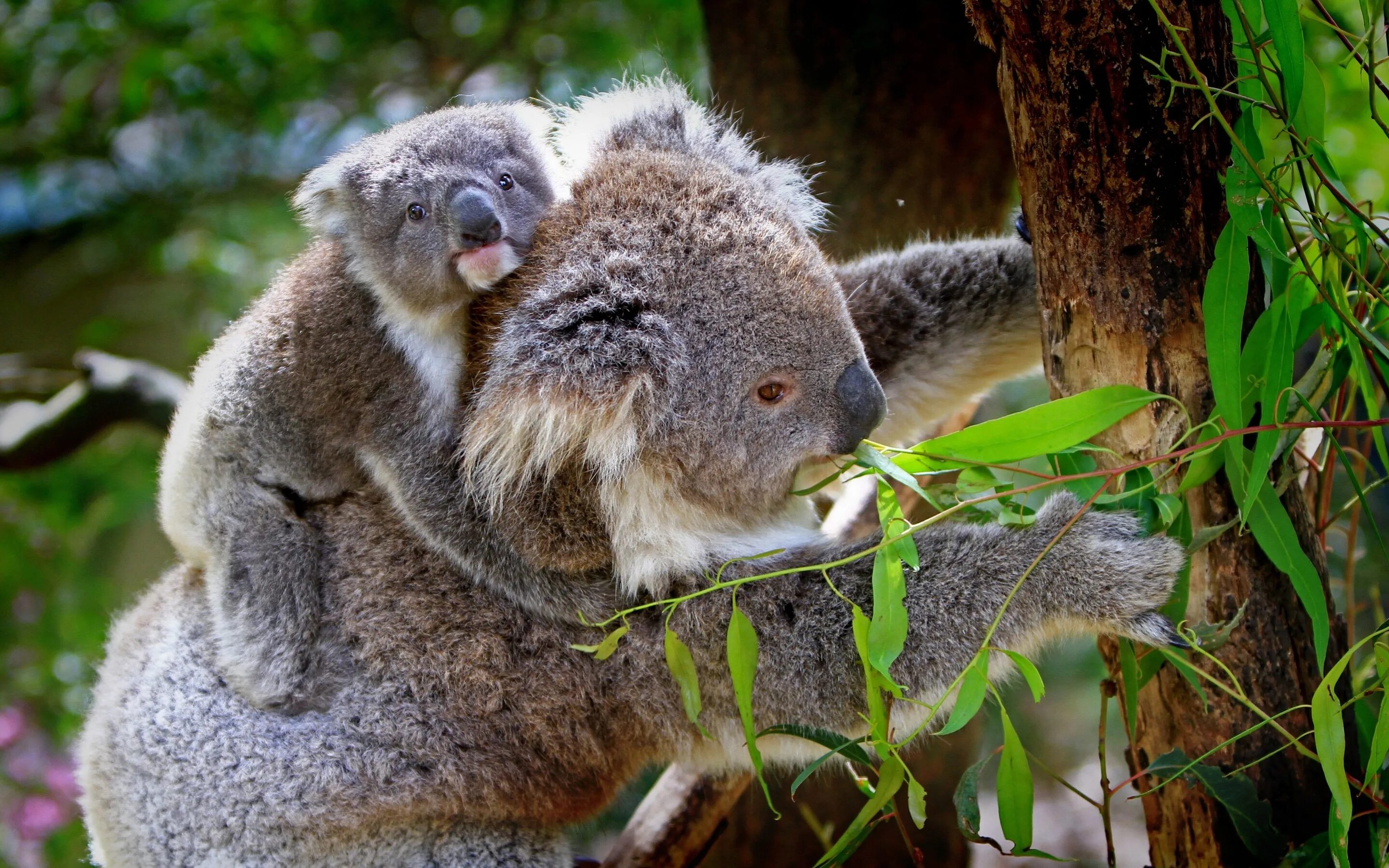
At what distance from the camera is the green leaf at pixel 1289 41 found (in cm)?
141

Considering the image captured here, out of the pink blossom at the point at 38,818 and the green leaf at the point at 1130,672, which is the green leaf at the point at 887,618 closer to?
the green leaf at the point at 1130,672

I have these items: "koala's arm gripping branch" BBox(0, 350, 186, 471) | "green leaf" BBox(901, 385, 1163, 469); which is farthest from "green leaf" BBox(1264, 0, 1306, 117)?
"koala's arm gripping branch" BBox(0, 350, 186, 471)

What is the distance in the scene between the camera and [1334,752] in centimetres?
147

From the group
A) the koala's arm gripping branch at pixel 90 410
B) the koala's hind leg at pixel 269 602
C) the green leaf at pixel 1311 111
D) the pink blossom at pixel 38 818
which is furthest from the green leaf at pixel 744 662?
the pink blossom at pixel 38 818

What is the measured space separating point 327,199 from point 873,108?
1.91m

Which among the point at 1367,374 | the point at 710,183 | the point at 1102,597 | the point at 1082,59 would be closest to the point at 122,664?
the point at 710,183

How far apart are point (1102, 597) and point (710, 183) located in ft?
3.50

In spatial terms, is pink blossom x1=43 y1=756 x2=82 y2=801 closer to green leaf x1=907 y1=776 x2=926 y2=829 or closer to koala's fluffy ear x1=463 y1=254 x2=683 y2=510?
koala's fluffy ear x1=463 y1=254 x2=683 y2=510

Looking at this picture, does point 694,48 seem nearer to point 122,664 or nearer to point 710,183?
point 710,183

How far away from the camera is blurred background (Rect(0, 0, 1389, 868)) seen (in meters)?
3.41

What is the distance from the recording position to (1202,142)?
1.64 meters

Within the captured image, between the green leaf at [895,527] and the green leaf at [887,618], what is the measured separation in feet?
0.06

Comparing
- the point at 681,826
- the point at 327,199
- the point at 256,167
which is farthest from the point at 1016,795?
the point at 256,167

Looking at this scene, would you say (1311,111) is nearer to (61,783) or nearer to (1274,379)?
(1274,379)
